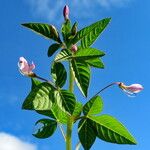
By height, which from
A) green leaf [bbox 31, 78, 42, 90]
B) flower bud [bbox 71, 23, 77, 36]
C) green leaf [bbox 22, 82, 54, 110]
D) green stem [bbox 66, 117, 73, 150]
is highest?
flower bud [bbox 71, 23, 77, 36]

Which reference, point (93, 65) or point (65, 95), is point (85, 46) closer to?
point (93, 65)

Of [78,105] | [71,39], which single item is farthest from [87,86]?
[71,39]

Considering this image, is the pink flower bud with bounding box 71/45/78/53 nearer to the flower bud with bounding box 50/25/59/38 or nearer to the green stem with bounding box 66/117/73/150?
the flower bud with bounding box 50/25/59/38

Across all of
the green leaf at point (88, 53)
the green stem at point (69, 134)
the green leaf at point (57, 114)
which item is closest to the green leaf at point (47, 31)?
the green leaf at point (88, 53)

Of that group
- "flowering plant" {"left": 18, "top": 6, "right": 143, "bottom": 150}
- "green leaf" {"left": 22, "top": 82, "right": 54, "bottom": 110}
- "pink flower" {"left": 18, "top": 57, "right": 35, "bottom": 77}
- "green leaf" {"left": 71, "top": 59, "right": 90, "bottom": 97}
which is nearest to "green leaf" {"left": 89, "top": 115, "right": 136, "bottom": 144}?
"flowering plant" {"left": 18, "top": 6, "right": 143, "bottom": 150}

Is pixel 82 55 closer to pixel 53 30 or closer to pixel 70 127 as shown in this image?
pixel 53 30

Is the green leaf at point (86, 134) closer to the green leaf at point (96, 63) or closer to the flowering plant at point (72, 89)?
the flowering plant at point (72, 89)

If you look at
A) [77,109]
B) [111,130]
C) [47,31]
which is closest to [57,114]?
[77,109]
